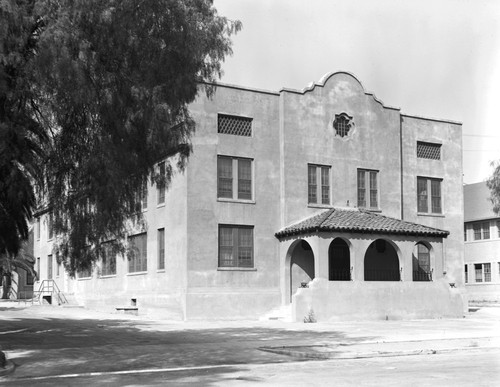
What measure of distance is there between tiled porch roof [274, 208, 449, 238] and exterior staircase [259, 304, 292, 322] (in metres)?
3.37

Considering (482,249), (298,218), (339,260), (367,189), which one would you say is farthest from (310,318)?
(482,249)

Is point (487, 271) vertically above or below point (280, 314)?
above

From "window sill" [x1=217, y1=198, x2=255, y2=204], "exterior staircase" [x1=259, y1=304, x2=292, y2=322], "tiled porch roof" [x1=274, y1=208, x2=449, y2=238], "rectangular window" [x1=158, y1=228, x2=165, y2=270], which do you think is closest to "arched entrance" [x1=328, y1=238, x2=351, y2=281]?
"tiled porch roof" [x1=274, y1=208, x2=449, y2=238]

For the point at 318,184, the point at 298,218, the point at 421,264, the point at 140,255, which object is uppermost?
the point at 318,184

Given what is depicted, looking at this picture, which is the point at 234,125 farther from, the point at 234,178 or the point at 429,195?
the point at 429,195

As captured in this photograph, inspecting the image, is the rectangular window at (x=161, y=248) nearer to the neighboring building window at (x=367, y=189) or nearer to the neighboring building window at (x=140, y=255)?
the neighboring building window at (x=140, y=255)

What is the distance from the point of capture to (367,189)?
1430 inches

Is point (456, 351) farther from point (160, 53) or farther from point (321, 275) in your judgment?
point (321, 275)

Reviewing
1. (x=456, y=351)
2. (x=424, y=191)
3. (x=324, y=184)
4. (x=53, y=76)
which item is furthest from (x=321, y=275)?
(x=53, y=76)

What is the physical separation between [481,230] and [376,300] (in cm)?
2680

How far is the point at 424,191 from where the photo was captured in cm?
3859

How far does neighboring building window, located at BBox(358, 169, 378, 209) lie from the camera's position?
3616 cm

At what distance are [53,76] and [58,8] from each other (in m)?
1.46

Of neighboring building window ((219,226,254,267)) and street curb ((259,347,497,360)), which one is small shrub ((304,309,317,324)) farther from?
street curb ((259,347,497,360))
